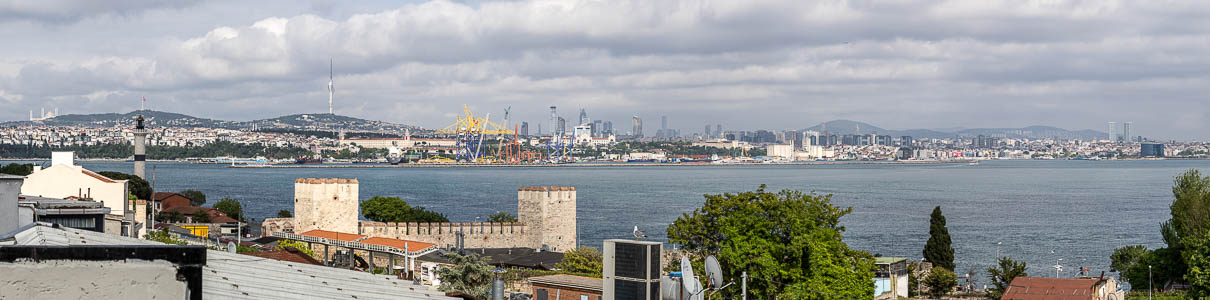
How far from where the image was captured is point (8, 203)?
6.02m

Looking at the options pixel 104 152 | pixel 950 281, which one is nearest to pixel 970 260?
pixel 950 281

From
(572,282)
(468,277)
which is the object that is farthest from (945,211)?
(572,282)

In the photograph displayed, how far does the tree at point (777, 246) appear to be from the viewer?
15695mm

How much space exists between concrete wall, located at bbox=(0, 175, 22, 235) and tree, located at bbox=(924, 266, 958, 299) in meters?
24.8

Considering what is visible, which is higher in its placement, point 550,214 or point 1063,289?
point 550,214

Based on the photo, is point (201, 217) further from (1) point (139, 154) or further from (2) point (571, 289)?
(2) point (571, 289)

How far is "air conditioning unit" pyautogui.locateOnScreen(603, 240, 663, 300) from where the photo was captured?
7035 mm

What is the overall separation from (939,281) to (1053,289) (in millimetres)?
5234

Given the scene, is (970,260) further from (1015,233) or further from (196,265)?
(196,265)

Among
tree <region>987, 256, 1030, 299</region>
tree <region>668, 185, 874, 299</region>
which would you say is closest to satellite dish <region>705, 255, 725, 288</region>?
tree <region>668, 185, 874, 299</region>

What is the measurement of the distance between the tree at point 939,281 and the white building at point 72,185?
1894 cm

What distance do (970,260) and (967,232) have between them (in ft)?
41.7

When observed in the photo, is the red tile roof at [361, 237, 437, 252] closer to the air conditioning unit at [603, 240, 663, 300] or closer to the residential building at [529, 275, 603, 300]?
the residential building at [529, 275, 603, 300]

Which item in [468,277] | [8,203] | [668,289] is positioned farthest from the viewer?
[468,277]
